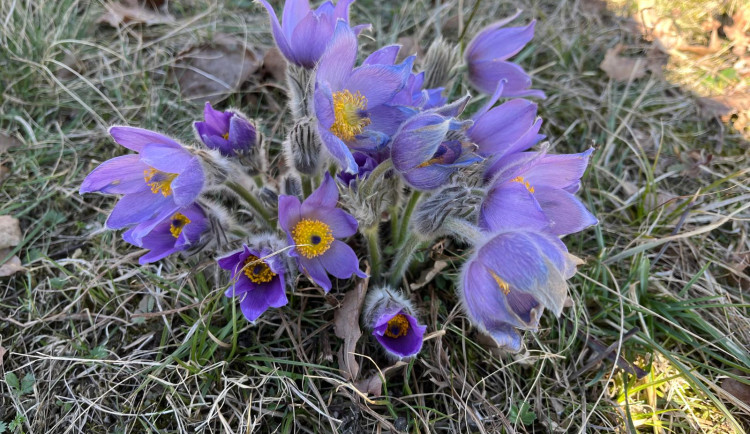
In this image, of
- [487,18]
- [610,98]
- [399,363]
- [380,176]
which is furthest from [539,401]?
[487,18]

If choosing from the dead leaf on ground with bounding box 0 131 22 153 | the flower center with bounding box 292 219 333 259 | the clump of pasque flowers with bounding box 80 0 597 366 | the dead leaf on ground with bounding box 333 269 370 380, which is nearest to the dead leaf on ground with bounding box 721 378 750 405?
the clump of pasque flowers with bounding box 80 0 597 366

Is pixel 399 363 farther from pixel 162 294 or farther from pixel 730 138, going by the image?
pixel 730 138

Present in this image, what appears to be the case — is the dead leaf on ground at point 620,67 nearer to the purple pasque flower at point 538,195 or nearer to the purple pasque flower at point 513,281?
the purple pasque flower at point 538,195

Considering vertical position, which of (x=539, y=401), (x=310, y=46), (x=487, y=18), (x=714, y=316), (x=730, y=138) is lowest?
(x=539, y=401)

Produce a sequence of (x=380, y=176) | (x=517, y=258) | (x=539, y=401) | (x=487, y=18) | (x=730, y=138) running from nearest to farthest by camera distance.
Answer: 1. (x=517, y=258)
2. (x=380, y=176)
3. (x=539, y=401)
4. (x=730, y=138)
5. (x=487, y=18)

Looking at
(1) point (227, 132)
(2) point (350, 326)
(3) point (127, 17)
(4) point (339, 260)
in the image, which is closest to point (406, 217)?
(4) point (339, 260)
